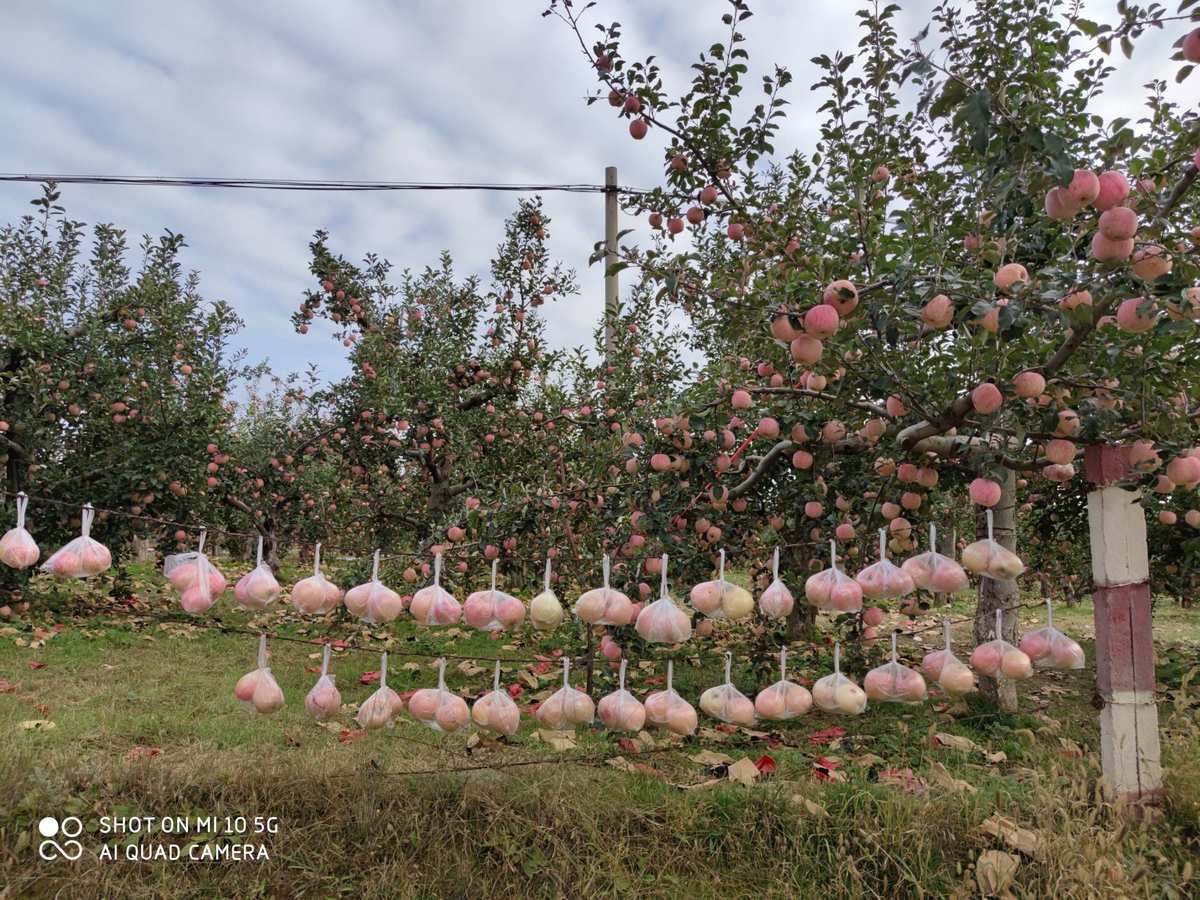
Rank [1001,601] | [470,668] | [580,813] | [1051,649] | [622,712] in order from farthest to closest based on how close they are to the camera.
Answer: [470,668] < [1001,601] < [580,813] < [622,712] < [1051,649]

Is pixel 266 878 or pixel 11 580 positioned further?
pixel 11 580

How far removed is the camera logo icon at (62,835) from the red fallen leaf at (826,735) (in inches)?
140

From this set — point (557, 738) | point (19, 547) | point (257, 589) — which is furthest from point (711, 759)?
point (19, 547)

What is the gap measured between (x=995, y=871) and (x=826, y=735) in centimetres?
182

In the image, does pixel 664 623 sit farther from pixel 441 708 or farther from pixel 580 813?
pixel 580 813

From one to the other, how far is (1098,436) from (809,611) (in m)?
3.99

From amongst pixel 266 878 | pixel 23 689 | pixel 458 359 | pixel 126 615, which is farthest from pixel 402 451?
pixel 266 878

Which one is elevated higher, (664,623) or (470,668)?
(664,623)

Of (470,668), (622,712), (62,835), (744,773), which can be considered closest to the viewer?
(622,712)

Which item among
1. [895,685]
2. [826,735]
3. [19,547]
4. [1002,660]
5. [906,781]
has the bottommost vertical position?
[826,735]

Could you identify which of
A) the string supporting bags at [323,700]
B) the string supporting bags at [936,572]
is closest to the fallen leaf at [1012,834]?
the string supporting bags at [936,572]

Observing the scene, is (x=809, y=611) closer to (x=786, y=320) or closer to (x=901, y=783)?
(x=901, y=783)

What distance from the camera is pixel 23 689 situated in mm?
4691

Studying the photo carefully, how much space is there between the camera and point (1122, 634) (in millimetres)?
2828
